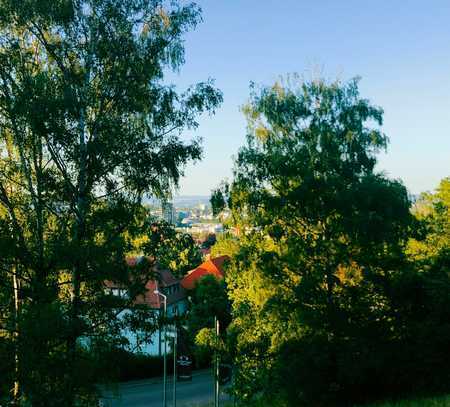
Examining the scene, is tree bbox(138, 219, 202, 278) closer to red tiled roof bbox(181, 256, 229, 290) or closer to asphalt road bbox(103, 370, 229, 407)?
asphalt road bbox(103, 370, 229, 407)

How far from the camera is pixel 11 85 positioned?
11359 millimetres

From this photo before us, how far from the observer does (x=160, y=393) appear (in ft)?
118

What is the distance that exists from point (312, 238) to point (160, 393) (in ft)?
83.1

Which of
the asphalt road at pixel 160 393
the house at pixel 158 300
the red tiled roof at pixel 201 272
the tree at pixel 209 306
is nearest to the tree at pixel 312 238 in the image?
the house at pixel 158 300

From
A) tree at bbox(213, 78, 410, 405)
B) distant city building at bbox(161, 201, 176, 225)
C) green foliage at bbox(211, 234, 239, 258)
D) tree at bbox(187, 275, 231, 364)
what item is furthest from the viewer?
tree at bbox(187, 275, 231, 364)

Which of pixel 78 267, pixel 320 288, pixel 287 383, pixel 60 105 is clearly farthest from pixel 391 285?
pixel 60 105

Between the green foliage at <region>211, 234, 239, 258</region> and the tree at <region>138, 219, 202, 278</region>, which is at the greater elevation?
the green foliage at <region>211, 234, 239, 258</region>

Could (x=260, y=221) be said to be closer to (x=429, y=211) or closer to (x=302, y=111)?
(x=302, y=111)

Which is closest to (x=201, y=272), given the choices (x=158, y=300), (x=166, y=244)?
(x=158, y=300)

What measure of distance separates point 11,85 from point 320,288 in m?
12.1

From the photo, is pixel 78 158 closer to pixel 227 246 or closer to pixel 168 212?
pixel 168 212

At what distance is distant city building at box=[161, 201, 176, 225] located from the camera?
510 inches

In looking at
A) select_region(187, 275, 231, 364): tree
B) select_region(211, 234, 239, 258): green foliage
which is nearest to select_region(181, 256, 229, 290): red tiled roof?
select_region(187, 275, 231, 364): tree

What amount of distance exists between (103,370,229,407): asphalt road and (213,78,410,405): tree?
17325 millimetres
